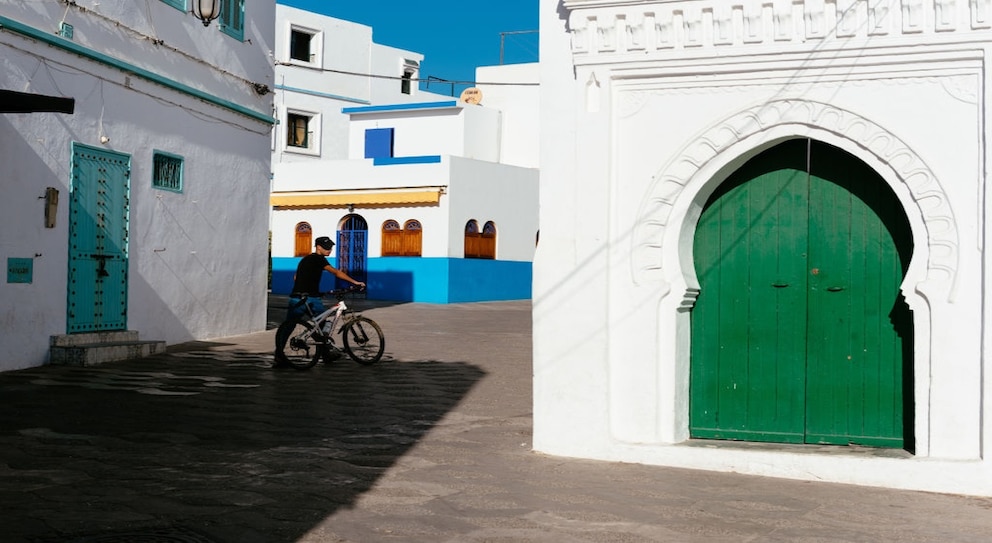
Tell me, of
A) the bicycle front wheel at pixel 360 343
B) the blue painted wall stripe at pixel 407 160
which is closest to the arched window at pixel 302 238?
the blue painted wall stripe at pixel 407 160

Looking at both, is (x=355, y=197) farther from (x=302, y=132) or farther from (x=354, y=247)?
(x=302, y=132)

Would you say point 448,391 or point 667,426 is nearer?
point 667,426

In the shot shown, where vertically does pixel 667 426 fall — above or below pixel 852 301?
below

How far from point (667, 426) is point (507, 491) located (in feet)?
5.04

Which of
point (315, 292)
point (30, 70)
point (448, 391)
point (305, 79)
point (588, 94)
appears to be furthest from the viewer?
point (305, 79)

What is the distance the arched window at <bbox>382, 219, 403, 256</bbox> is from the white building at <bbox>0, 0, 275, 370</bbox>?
12.3 m

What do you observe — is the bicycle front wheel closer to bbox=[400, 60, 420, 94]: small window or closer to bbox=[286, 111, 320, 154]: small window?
bbox=[286, 111, 320, 154]: small window

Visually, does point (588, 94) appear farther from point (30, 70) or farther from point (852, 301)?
point (30, 70)

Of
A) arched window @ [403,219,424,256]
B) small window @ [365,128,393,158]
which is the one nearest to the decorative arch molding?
arched window @ [403,219,424,256]

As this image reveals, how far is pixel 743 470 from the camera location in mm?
7184

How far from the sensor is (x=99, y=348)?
516 inches

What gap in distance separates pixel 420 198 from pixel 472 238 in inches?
80.5

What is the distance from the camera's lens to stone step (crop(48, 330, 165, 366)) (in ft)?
42.0

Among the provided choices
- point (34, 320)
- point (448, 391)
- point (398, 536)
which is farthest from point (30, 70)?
point (398, 536)
